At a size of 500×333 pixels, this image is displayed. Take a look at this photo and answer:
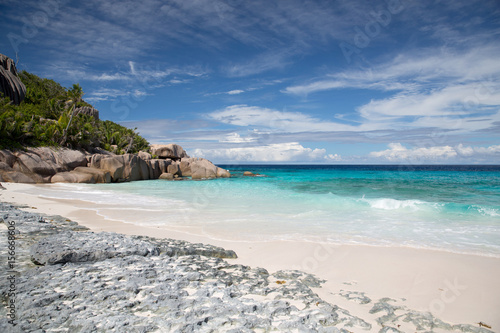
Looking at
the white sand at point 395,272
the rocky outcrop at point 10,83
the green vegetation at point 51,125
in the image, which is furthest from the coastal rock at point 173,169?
the white sand at point 395,272

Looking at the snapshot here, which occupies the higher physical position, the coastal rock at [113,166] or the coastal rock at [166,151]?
the coastal rock at [166,151]

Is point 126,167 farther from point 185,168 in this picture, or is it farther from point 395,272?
point 395,272

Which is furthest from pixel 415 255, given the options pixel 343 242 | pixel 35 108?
pixel 35 108

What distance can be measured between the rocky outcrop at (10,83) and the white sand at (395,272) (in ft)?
110

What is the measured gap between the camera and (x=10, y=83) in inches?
1238

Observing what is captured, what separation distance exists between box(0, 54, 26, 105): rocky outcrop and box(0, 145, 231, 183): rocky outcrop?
10.9m

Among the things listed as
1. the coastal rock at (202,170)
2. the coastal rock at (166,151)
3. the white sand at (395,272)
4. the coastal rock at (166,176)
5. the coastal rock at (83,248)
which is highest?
the coastal rock at (166,151)

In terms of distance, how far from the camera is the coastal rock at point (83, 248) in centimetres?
441

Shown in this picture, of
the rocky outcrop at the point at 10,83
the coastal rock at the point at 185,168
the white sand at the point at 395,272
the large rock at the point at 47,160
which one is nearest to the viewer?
the white sand at the point at 395,272

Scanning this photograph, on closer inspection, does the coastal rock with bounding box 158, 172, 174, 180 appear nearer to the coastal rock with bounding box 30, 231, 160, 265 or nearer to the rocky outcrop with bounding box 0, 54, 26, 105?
the rocky outcrop with bounding box 0, 54, 26, 105

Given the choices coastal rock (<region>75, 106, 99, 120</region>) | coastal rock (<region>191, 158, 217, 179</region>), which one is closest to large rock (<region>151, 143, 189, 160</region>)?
coastal rock (<region>191, 158, 217, 179</region>)

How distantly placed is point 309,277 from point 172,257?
2561 millimetres

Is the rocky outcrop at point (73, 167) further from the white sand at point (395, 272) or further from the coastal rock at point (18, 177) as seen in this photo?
the white sand at point (395, 272)

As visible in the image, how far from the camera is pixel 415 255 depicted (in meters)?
6.85
